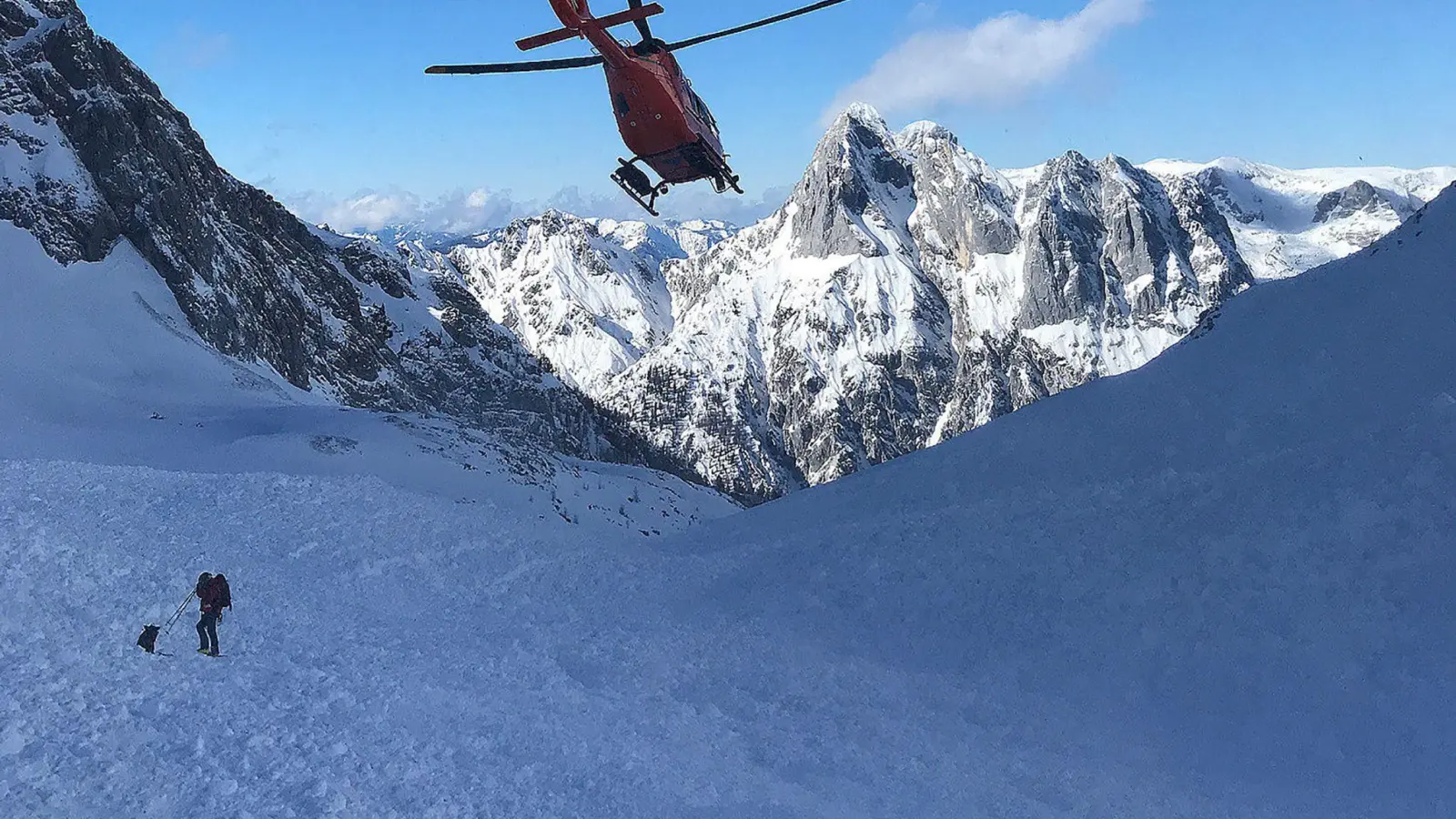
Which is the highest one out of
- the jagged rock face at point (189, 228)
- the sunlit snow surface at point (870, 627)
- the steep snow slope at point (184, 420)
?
the jagged rock face at point (189, 228)

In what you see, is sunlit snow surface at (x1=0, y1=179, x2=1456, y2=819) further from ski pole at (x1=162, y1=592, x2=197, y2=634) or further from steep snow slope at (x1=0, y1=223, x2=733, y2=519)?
steep snow slope at (x1=0, y1=223, x2=733, y2=519)

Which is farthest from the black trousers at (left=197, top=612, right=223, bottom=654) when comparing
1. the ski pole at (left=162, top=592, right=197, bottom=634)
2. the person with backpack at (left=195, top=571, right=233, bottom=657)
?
the ski pole at (left=162, top=592, right=197, bottom=634)

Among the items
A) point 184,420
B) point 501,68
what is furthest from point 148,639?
point 184,420

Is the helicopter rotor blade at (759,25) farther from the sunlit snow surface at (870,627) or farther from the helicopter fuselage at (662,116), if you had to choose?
the sunlit snow surface at (870,627)

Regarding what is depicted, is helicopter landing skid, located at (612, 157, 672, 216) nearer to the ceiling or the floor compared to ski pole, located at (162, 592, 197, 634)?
nearer to the ceiling

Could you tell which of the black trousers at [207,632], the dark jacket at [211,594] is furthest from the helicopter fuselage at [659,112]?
the black trousers at [207,632]

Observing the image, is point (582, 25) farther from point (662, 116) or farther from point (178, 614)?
point (178, 614)
